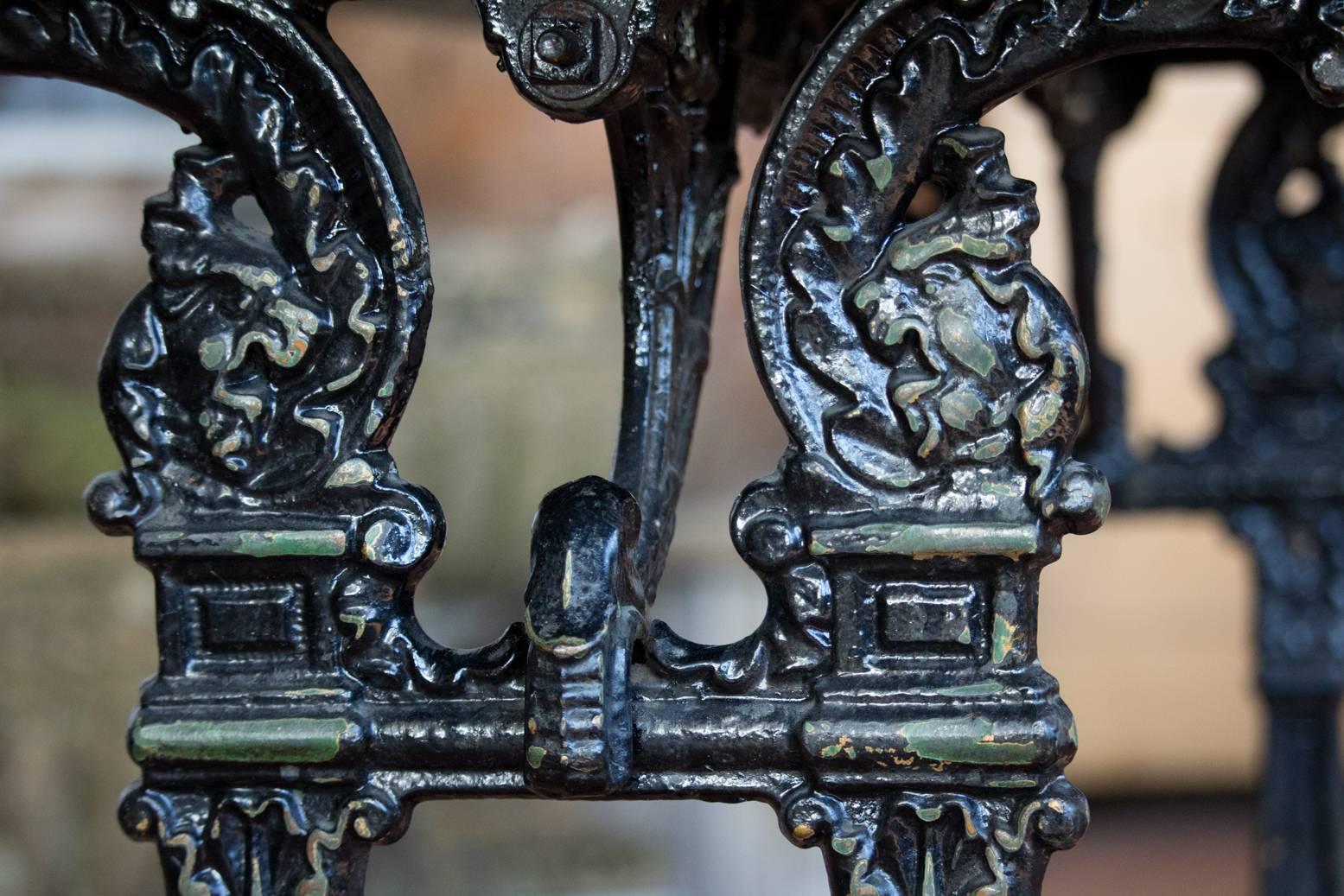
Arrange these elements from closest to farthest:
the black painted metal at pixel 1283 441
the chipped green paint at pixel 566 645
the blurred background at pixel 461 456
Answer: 1. the chipped green paint at pixel 566 645
2. the black painted metal at pixel 1283 441
3. the blurred background at pixel 461 456

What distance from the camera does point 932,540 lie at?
0.46m

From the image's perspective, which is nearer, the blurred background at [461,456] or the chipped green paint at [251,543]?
the chipped green paint at [251,543]

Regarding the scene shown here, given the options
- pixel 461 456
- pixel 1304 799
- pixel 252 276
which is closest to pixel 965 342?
pixel 252 276

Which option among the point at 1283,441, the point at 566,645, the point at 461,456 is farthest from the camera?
the point at 461,456

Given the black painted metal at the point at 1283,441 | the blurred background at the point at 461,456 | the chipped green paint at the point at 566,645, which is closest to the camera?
the chipped green paint at the point at 566,645

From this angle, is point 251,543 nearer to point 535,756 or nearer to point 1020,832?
point 535,756

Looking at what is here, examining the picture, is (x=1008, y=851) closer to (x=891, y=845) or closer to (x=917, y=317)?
(x=891, y=845)

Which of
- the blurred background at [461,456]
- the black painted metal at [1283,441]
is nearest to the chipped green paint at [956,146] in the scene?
the black painted metal at [1283,441]

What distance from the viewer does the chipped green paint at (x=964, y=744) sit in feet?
1.51

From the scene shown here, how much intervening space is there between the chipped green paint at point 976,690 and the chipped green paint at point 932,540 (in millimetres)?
41

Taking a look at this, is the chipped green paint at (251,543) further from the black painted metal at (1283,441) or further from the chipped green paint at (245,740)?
the black painted metal at (1283,441)

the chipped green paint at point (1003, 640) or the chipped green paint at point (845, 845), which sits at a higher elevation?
the chipped green paint at point (1003, 640)

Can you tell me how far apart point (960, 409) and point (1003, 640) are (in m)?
0.07

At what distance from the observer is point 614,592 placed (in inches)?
18.5
